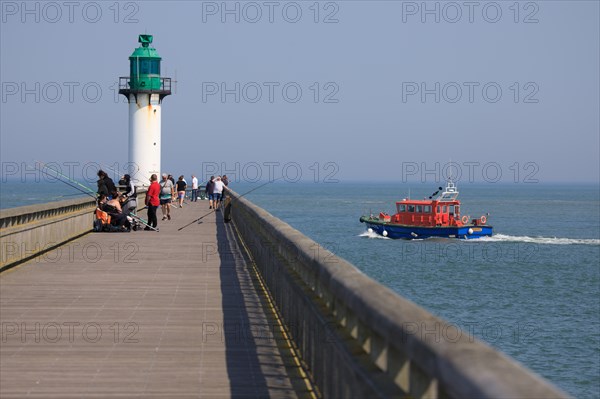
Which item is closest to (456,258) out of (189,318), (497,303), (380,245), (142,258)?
(380,245)

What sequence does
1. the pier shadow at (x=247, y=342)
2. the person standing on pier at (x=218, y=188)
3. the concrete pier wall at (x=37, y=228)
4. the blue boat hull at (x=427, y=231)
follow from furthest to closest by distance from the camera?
the blue boat hull at (x=427, y=231), the person standing on pier at (x=218, y=188), the concrete pier wall at (x=37, y=228), the pier shadow at (x=247, y=342)

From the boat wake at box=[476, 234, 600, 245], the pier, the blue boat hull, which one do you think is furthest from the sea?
the pier

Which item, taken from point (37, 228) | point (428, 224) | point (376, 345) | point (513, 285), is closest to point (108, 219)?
point (37, 228)

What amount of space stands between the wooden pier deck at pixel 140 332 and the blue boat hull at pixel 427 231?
235ft

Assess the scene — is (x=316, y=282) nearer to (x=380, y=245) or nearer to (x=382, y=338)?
(x=382, y=338)

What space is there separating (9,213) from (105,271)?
6.43 feet

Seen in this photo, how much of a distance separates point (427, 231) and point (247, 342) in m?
81.3

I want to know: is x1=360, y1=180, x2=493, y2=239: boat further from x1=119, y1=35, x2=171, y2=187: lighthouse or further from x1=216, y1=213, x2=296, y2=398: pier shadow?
x1=216, y1=213, x2=296, y2=398: pier shadow

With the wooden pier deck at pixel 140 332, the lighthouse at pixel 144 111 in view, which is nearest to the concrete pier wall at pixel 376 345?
the wooden pier deck at pixel 140 332

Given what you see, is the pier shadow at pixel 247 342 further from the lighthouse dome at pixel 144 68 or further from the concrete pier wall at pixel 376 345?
the lighthouse dome at pixel 144 68

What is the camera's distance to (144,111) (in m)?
57.1

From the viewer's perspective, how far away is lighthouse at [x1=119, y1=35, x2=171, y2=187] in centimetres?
5684

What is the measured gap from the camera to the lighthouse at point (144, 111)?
186 feet

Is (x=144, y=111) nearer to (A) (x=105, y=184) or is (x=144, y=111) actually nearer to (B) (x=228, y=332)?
(A) (x=105, y=184)
